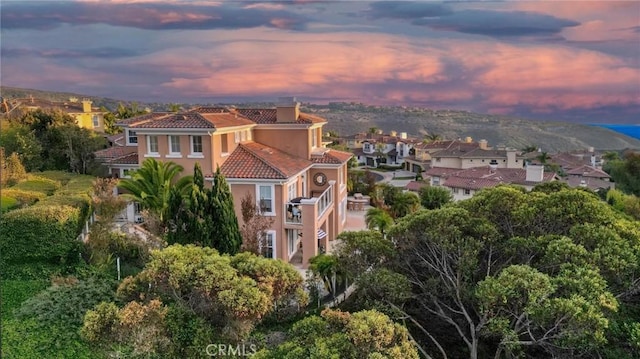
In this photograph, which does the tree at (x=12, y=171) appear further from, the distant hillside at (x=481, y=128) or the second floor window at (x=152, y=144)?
the distant hillside at (x=481, y=128)

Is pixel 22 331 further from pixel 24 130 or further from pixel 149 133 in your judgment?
pixel 24 130

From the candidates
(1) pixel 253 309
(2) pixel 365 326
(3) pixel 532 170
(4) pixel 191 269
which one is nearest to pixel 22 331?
(4) pixel 191 269

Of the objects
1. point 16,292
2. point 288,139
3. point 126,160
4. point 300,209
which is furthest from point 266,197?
point 16,292

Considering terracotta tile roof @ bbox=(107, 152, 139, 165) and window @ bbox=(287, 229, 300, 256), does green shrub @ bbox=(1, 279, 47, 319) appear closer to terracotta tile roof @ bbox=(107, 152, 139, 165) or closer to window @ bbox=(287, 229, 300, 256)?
window @ bbox=(287, 229, 300, 256)

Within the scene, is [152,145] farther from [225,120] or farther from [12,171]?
[12,171]

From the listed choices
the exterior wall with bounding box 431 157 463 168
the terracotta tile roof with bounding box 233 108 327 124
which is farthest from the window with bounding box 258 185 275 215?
the exterior wall with bounding box 431 157 463 168
